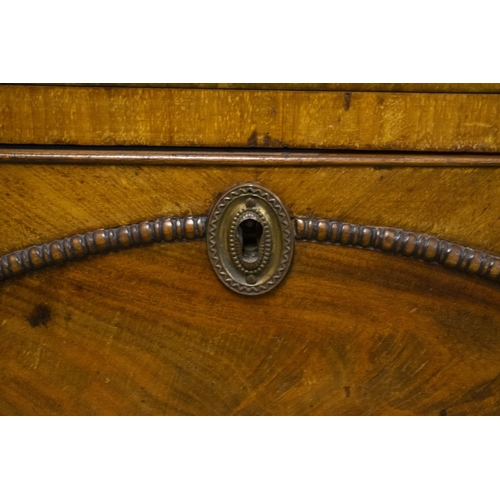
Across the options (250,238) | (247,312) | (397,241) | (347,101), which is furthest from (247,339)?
(347,101)

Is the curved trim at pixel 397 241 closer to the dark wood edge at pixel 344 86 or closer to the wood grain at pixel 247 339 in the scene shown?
the wood grain at pixel 247 339

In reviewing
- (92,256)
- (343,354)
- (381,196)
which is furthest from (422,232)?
(92,256)

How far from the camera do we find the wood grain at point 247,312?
1112 millimetres

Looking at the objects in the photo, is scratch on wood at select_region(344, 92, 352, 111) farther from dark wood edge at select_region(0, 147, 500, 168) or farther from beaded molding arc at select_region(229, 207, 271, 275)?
beaded molding arc at select_region(229, 207, 271, 275)

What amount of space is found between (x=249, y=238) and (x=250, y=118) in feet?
0.53

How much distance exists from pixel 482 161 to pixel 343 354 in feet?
1.04

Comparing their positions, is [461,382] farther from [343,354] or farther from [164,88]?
[164,88]

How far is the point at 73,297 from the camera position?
1162 mm

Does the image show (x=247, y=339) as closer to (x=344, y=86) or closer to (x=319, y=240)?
(x=319, y=240)

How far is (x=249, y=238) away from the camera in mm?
1149

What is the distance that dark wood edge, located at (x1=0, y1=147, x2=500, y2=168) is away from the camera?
1.09 meters

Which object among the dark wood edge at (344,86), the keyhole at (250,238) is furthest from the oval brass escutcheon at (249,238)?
the dark wood edge at (344,86)

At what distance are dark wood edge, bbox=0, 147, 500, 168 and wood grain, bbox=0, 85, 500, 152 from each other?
1 cm

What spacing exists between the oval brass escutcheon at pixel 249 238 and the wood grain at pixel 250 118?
0.07m
